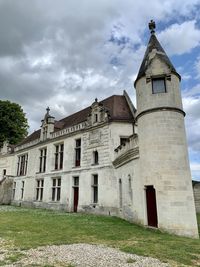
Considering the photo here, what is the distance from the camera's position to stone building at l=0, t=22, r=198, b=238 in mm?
10883

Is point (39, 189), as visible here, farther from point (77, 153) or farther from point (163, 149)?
point (163, 149)

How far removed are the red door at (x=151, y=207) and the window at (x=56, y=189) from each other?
41.8 ft

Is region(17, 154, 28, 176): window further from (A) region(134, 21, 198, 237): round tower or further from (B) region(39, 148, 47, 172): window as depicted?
(A) region(134, 21, 198, 237): round tower

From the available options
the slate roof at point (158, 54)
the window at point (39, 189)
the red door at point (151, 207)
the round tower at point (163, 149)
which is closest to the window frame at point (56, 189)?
the window at point (39, 189)

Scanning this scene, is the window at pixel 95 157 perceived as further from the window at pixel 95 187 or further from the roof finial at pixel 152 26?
the roof finial at pixel 152 26

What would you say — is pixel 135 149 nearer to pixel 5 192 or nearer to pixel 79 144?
pixel 79 144

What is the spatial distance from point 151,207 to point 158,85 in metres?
6.61

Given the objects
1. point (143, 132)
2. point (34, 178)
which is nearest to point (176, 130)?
point (143, 132)

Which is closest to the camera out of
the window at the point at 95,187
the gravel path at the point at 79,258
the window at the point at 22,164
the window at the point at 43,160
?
the gravel path at the point at 79,258

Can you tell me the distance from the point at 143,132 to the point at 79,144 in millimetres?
10125

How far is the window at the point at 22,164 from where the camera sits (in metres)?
28.0

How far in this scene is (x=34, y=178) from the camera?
25516 millimetres

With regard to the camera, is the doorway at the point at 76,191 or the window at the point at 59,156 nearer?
the doorway at the point at 76,191

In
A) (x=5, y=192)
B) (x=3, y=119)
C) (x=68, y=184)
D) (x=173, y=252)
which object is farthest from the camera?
(x=3, y=119)
